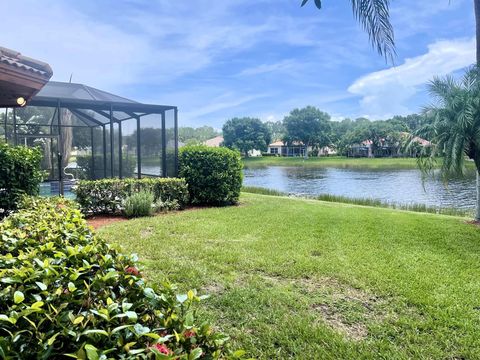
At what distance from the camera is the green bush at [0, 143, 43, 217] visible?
18.6 feet

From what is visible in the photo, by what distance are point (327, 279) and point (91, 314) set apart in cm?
297

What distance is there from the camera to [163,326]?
122cm

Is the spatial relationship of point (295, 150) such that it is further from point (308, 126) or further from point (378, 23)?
point (378, 23)

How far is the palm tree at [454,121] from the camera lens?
20.8 ft

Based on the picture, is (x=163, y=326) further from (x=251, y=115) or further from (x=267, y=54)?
(x=251, y=115)

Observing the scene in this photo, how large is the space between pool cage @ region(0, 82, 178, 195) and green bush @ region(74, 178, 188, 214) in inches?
43.9

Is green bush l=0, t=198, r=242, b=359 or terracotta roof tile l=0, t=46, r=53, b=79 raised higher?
terracotta roof tile l=0, t=46, r=53, b=79

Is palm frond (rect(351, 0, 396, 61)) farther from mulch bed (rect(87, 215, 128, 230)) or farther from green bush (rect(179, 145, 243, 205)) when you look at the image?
mulch bed (rect(87, 215, 128, 230))

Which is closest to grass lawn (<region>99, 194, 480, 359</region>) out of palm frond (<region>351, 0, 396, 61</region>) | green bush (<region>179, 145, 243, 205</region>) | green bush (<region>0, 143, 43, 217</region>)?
green bush (<region>0, 143, 43, 217</region>)

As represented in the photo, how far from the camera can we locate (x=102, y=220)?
7.12m

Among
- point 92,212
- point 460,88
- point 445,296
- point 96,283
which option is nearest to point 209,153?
point 92,212

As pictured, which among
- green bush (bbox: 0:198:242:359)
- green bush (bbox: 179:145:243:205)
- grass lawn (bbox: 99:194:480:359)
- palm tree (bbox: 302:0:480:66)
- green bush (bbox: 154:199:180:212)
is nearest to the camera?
green bush (bbox: 0:198:242:359)

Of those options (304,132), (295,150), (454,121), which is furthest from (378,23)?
(295,150)

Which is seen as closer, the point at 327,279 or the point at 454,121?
the point at 327,279
